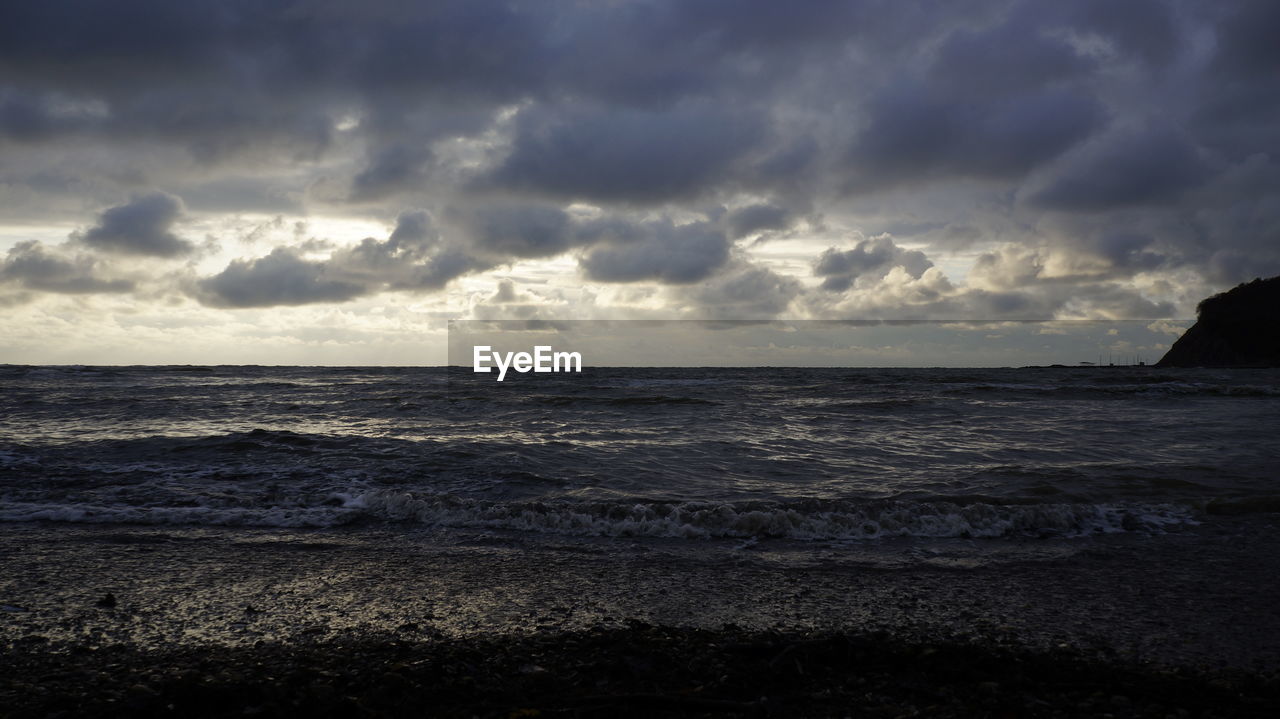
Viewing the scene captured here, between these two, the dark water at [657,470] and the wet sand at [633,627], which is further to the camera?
the dark water at [657,470]

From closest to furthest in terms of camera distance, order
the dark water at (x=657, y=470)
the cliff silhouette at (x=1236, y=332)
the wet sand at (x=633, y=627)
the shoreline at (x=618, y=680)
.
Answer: the shoreline at (x=618, y=680), the wet sand at (x=633, y=627), the dark water at (x=657, y=470), the cliff silhouette at (x=1236, y=332)

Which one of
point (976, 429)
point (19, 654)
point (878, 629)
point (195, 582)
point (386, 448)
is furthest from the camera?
point (976, 429)

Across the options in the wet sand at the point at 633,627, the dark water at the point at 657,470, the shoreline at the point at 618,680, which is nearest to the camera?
the shoreline at the point at 618,680

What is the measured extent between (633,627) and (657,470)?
22.4 feet

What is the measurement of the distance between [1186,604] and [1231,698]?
1786 mm

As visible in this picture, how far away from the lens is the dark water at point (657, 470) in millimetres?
7844

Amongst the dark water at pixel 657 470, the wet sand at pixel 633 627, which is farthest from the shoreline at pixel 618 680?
the dark water at pixel 657 470

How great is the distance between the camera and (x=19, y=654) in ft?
13.2

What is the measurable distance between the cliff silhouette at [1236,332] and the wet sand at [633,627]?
131 meters

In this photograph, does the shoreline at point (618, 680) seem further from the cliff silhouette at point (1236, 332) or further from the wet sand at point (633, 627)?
the cliff silhouette at point (1236, 332)

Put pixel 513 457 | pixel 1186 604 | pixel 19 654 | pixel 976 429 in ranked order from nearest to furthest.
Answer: pixel 19 654, pixel 1186 604, pixel 513 457, pixel 976 429

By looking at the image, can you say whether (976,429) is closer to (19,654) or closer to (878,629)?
(878,629)

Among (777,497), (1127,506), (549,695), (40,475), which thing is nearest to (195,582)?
(549,695)

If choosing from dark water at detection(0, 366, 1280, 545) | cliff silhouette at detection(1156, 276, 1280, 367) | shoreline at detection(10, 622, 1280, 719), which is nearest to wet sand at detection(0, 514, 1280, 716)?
shoreline at detection(10, 622, 1280, 719)
